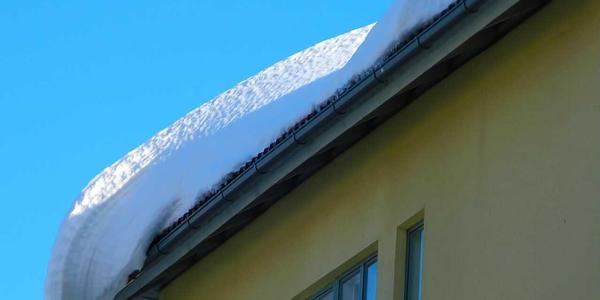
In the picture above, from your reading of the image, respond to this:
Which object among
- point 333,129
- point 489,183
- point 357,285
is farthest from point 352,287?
point 489,183

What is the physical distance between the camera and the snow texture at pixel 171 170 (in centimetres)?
1589

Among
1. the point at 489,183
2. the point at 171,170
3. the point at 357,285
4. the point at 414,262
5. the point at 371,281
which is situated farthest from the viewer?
the point at 171,170

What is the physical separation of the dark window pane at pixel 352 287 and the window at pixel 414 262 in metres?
0.62

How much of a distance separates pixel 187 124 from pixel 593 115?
585cm

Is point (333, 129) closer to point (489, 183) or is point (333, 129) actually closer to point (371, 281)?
point (371, 281)

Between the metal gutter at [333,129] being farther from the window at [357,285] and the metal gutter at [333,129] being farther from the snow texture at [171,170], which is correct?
the window at [357,285]

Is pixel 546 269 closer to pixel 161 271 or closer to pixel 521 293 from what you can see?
pixel 521 293

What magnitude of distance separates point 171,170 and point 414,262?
133 inches

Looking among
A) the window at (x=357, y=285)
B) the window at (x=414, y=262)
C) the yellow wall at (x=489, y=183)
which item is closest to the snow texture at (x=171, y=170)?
the yellow wall at (x=489, y=183)

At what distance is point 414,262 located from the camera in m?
14.1

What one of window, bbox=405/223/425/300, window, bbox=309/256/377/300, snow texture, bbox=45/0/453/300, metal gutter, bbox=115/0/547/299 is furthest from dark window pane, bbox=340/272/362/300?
snow texture, bbox=45/0/453/300

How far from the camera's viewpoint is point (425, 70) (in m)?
13.7

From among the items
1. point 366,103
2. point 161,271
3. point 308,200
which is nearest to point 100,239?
point 161,271

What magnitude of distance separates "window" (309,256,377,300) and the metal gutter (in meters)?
0.86
